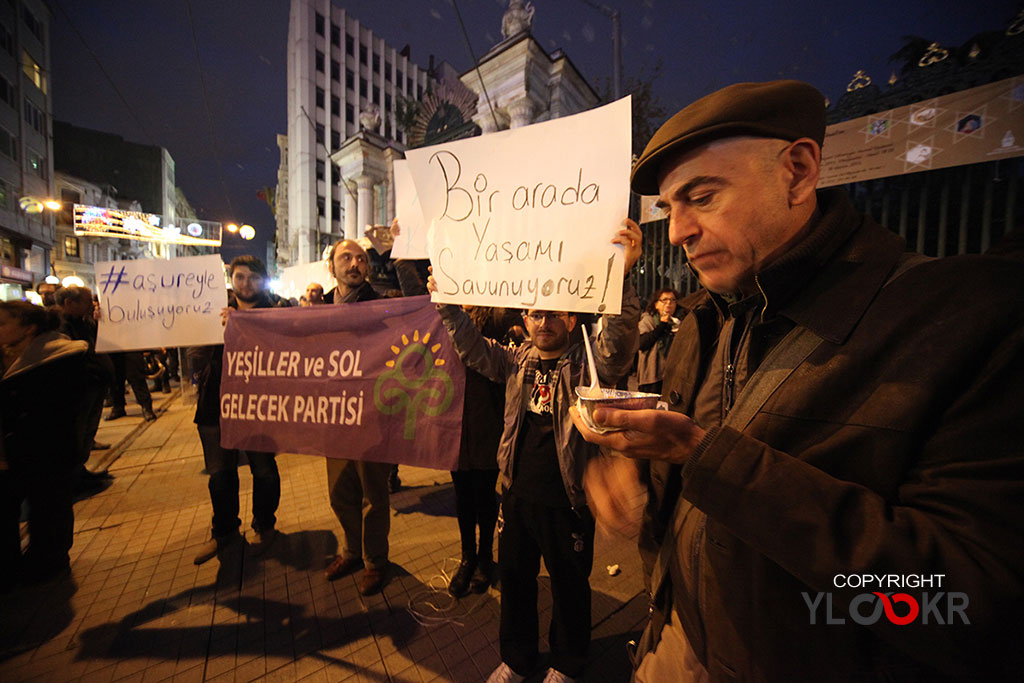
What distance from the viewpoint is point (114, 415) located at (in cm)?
718

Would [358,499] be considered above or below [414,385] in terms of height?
below

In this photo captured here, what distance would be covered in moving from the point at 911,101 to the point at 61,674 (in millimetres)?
8212

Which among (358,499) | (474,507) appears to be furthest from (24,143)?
(474,507)

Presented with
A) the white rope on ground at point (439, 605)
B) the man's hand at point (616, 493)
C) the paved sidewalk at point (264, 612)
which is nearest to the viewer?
the man's hand at point (616, 493)

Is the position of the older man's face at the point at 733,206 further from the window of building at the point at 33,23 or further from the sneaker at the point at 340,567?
the window of building at the point at 33,23

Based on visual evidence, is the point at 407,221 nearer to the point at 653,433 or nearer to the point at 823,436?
the point at 653,433

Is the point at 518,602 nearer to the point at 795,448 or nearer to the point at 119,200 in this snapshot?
the point at 795,448

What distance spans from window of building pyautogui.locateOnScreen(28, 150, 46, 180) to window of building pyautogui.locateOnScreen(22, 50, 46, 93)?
4945mm

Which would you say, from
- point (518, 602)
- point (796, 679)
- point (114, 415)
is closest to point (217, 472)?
point (518, 602)

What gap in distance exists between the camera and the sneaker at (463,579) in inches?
107

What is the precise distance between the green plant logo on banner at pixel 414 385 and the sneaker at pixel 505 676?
53.9 inches

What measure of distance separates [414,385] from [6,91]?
3879cm

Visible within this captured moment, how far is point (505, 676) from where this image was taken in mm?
2039

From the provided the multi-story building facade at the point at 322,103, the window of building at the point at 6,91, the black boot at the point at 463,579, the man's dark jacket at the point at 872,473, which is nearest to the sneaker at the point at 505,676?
the black boot at the point at 463,579
